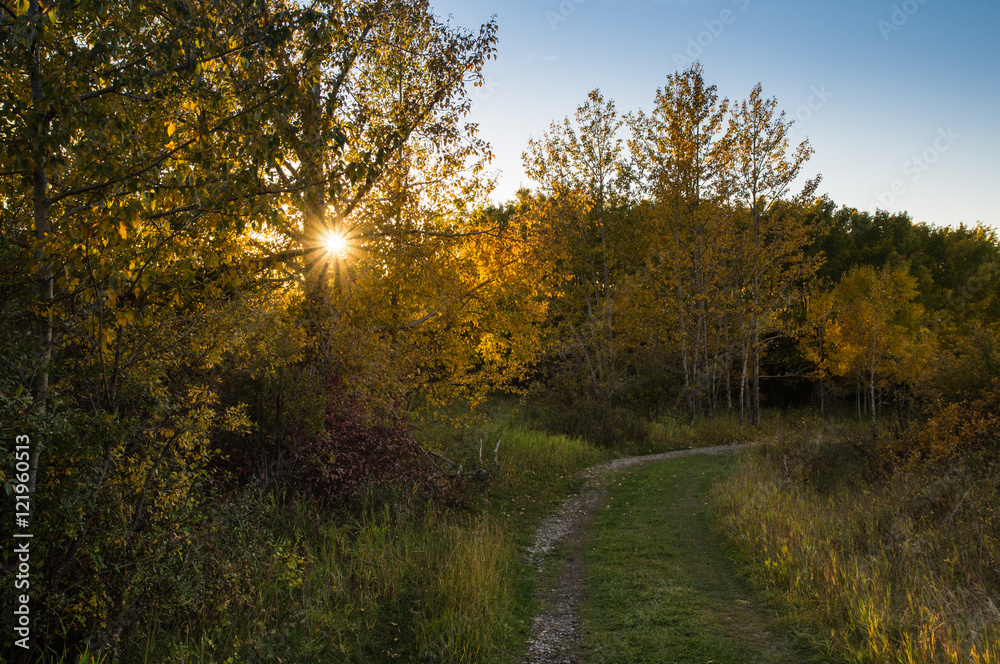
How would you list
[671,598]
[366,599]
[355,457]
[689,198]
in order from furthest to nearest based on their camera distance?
1. [689,198]
2. [355,457]
3. [671,598]
4. [366,599]

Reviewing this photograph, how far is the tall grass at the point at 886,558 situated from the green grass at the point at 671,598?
16.3 inches

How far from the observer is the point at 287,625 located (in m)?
4.72

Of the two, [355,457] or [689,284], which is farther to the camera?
[689,284]

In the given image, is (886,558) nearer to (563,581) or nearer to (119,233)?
(563,581)

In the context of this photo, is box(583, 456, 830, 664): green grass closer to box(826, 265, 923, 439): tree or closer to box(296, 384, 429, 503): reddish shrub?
box(296, 384, 429, 503): reddish shrub

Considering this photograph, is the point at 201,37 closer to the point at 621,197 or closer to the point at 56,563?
the point at 56,563

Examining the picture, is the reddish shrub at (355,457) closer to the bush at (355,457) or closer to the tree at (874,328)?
the bush at (355,457)

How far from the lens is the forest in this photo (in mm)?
3598

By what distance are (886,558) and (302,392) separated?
7.50 m

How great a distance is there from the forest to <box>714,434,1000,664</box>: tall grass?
0.16 feet

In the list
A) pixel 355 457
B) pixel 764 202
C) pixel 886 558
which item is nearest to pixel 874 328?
pixel 764 202

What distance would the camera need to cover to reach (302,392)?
23.8 ft

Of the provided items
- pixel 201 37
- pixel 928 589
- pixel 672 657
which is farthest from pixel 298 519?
pixel 928 589

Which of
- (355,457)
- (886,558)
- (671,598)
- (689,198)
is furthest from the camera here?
(689,198)
